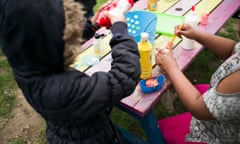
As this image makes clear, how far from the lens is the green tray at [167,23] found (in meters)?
1.73

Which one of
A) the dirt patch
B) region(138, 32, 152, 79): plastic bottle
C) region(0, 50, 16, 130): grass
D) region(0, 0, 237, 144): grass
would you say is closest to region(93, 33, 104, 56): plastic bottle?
region(138, 32, 152, 79): plastic bottle

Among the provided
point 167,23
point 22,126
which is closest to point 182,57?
point 167,23

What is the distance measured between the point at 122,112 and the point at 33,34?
66.7 inches

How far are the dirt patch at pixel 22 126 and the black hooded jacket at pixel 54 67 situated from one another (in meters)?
1.28

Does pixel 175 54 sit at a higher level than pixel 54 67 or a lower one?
lower

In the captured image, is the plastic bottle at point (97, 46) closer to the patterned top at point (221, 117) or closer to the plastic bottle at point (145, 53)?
the plastic bottle at point (145, 53)

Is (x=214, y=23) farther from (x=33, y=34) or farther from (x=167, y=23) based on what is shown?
(x=33, y=34)

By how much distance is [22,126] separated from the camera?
243 centimetres

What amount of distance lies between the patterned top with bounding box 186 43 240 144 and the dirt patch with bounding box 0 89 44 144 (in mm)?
1481

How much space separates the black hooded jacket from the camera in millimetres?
848

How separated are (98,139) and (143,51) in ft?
1.60

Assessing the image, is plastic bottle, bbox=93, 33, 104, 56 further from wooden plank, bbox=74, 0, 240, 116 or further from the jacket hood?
the jacket hood

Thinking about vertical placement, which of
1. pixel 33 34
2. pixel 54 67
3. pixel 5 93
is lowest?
pixel 5 93

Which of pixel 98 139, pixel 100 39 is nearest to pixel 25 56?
pixel 98 139
